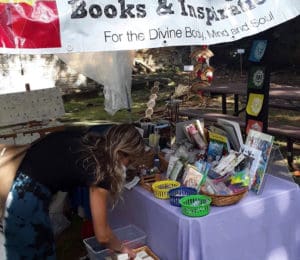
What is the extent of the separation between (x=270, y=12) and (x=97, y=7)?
0.97 meters

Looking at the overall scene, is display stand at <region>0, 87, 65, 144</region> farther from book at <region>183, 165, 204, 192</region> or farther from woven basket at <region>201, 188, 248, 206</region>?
woven basket at <region>201, 188, 248, 206</region>

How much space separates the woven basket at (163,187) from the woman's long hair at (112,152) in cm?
39

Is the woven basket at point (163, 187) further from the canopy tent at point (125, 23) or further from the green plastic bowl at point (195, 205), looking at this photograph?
the canopy tent at point (125, 23)

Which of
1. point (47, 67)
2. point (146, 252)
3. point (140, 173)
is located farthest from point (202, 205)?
point (47, 67)

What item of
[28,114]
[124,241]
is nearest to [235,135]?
[124,241]

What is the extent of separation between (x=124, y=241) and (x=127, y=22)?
120 centimetres

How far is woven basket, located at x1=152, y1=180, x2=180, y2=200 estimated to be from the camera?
2.17 m

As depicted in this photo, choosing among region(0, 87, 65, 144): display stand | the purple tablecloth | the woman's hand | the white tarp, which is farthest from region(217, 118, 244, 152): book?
region(0, 87, 65, 144): display stand

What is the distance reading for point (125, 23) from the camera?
188 centimetres

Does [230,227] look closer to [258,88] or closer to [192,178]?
[192,178]

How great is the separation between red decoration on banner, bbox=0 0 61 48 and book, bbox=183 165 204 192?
3.34 feet

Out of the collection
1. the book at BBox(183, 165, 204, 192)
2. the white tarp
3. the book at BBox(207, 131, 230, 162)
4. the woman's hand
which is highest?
the white tarp

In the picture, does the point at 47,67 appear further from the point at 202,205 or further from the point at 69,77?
the point at 202,205

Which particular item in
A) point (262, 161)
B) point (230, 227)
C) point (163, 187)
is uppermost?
point (262, 161)
